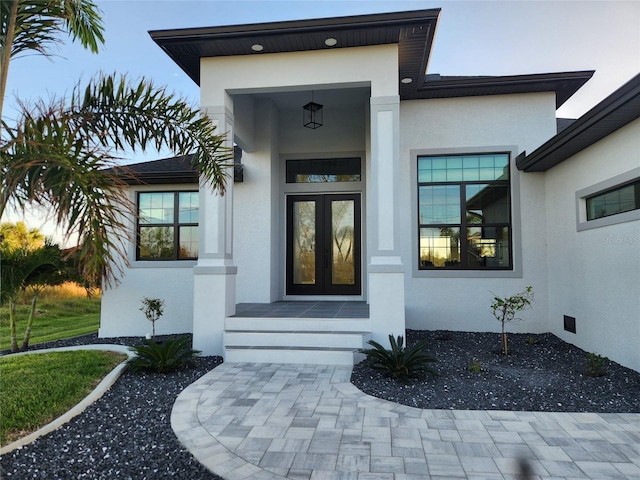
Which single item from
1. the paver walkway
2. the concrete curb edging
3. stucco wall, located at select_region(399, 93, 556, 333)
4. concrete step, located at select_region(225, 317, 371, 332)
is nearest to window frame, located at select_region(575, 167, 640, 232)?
stucco wall, located at select_region(399, 93, 556, 333)

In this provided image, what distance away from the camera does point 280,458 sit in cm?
299

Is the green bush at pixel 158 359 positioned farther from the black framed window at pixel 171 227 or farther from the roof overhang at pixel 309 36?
the roof overhang at pixel 309 36

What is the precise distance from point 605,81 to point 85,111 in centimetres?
973

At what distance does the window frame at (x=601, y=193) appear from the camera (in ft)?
16.2

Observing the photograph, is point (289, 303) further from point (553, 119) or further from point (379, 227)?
point (553, 119)

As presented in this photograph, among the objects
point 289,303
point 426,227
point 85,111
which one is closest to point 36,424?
point 85,111

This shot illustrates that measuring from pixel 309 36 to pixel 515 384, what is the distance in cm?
533

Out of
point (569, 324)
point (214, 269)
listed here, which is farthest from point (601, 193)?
point (214, 269)

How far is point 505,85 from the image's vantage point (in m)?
7.49

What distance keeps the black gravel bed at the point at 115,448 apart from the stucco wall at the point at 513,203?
504 centimetres

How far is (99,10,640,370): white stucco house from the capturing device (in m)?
5.68

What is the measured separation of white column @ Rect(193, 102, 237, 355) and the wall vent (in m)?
5.52

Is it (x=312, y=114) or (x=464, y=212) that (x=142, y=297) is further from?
(x=464, y=212)

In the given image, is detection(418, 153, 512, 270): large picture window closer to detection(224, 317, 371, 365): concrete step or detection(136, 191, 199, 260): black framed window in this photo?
detection(224, 317, 371, 365): concrete step
